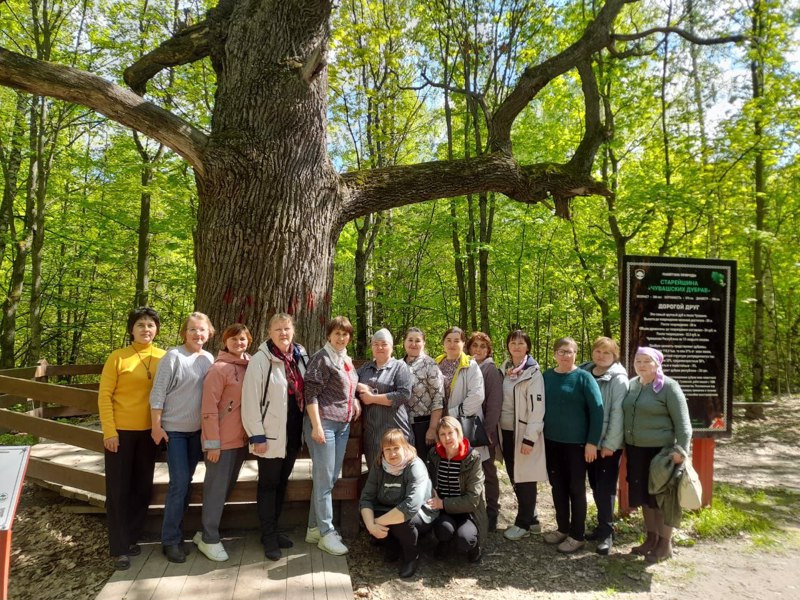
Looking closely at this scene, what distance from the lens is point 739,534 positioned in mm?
4941

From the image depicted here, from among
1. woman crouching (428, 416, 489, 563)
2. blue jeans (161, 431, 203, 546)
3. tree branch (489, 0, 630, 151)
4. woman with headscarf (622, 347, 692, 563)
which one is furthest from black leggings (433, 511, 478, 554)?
tree branch (489, 0, 630, 151)

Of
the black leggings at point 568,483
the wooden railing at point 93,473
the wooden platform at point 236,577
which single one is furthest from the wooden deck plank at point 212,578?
the black leggings at point 568,483

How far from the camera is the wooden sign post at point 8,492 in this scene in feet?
8.50

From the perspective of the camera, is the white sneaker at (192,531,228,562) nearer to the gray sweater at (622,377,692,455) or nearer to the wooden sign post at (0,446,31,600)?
the wooden sign post at (0,446,31,600)

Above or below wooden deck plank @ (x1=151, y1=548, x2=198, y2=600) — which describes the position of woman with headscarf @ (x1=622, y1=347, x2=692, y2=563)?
above

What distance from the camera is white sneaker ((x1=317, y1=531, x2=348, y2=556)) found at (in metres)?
3.83

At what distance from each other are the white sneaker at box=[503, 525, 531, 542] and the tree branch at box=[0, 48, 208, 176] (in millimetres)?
4657

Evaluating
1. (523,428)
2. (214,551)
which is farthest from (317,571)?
(523,428)

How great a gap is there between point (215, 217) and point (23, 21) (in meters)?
11.2

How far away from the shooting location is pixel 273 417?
376 cm

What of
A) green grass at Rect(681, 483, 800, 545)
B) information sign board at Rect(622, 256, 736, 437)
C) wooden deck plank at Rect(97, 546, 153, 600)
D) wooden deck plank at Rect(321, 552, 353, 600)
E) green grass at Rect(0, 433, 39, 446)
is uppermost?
information sign board at Rect(622, 256, 736, 437)

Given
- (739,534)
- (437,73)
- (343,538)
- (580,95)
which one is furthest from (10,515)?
(580,95)

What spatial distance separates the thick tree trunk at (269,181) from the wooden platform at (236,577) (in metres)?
1.95

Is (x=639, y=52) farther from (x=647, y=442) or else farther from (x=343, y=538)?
(x=343, y=538)
